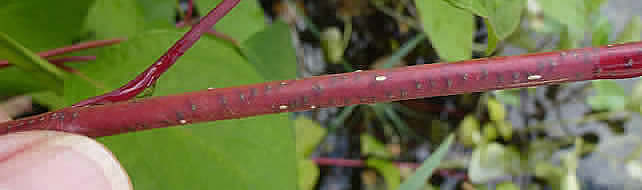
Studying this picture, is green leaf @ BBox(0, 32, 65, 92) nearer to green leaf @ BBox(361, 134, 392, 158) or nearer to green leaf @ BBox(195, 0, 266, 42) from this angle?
green leaf @ BBox(195, 0, 266, 42)

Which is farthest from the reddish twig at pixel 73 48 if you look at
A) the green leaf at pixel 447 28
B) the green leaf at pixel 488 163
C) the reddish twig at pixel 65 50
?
the green leaf at pixel 488 163

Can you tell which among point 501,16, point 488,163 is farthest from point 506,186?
point 501,16

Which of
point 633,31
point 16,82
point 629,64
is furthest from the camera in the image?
point 633,31

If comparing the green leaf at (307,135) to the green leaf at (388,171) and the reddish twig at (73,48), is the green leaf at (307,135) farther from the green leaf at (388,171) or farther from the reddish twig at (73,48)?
the reddish twig at (73,48)

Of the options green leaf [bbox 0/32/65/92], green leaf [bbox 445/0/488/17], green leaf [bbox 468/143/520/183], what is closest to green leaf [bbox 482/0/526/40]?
green leaf [bbox 445/0/488/17]

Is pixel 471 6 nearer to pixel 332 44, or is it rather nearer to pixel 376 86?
pixel 376 86
